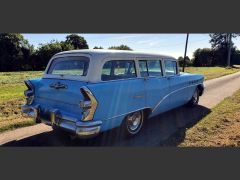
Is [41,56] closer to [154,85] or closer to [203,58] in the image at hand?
[203,58]

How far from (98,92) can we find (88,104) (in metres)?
0.28

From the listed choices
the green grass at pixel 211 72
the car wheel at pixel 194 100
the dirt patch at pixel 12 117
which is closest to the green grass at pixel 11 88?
the dirt patch at pixel 12 117

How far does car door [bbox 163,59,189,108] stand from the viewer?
6.36 m

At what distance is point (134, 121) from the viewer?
542 centimetres

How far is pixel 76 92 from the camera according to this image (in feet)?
14.4

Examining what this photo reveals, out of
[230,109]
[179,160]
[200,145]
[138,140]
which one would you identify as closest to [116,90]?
[138,140]

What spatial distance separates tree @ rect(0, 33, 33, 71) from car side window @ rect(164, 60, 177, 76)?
40.2m

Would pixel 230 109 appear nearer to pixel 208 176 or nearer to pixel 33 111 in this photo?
pixel 208 176

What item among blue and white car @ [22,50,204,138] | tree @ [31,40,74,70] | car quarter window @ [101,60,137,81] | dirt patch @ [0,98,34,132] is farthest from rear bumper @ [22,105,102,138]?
tree @ [31,40,74,70]

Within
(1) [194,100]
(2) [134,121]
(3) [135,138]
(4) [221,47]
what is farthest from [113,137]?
→ (4) [221,47]

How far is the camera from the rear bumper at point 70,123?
4.17m

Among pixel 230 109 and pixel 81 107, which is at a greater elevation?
pixel 81 107

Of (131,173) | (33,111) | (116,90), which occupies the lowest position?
(131,173)

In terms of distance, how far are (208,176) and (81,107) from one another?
7.34 ft
